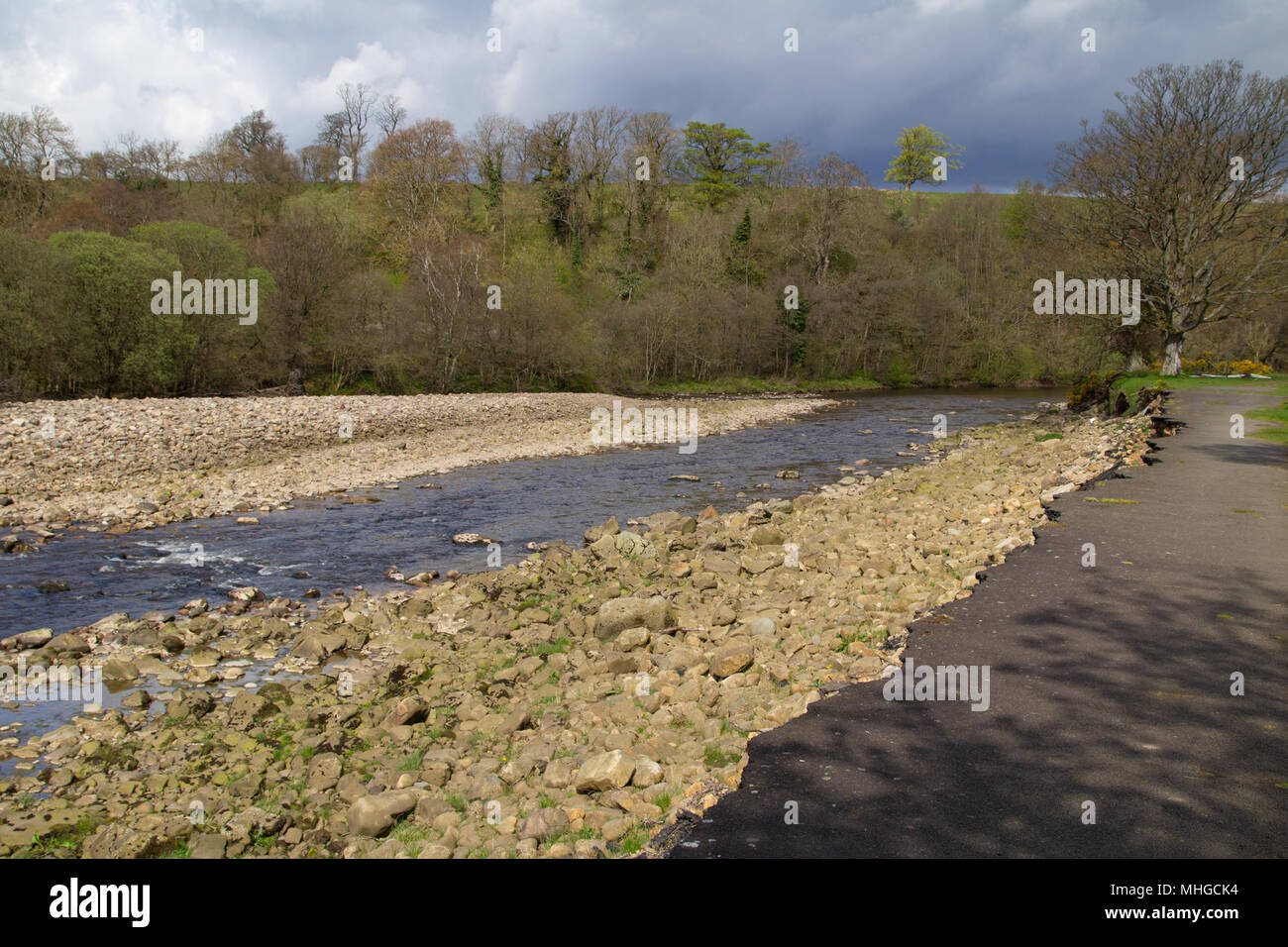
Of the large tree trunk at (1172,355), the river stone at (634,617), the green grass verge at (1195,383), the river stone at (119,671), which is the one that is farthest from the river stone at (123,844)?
the large tree trunk at (1172,355)

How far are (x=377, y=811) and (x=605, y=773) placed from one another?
170 centimetres

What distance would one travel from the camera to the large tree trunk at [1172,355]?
3412cm

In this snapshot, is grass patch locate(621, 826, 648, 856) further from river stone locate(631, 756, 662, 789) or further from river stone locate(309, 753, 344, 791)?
river stone locate(309, 753, 344, 791)

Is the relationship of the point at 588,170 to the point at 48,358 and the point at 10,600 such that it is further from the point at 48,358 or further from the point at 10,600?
the point at 10,600

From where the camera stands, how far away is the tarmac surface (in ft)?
13.9

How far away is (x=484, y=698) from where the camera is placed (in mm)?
7922

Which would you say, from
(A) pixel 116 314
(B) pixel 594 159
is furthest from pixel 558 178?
(A) pixel 116 314

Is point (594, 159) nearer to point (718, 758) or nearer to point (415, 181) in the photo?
point (415, 181)

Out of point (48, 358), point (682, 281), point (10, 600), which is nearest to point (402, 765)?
point (10, 600)

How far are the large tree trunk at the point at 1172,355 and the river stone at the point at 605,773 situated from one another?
124 ft

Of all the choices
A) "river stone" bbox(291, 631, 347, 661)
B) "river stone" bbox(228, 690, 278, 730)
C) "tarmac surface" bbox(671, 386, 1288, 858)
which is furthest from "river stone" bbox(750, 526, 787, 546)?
"river stone" bbox(228, 690, 278, 730)

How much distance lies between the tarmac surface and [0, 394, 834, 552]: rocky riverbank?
15.5 meters

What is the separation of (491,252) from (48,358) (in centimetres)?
4438
